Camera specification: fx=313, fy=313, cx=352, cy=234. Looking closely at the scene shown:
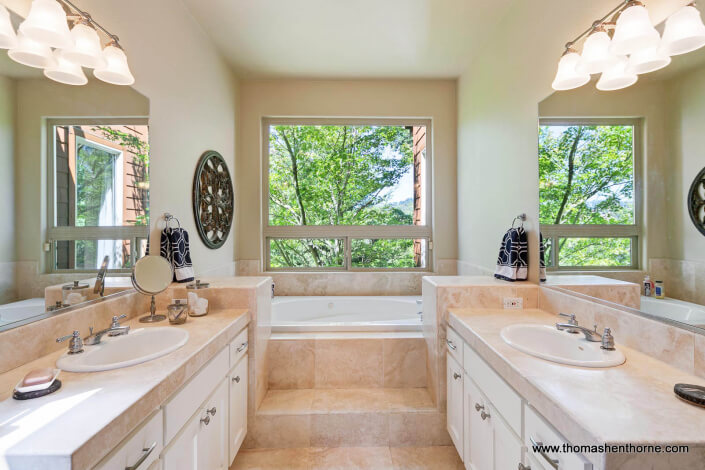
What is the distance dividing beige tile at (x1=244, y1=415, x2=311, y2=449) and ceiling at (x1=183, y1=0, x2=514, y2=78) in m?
2.80

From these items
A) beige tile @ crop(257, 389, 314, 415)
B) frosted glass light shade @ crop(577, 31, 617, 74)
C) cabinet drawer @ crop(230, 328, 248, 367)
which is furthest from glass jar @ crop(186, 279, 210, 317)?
frosted glass light shade @ crop(577, 31, 617, 74)

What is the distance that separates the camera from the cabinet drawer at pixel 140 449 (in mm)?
800

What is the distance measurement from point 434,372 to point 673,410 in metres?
1.38

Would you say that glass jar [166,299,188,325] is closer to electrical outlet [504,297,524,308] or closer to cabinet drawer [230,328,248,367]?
cabinet drawer [230,328,248,367]

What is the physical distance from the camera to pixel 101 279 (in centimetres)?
150

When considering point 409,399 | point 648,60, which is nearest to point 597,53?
point 648,60

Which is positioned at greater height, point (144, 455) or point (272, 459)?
point (144, 455)

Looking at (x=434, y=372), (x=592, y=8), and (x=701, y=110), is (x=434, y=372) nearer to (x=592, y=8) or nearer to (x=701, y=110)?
(x=701, y=110)

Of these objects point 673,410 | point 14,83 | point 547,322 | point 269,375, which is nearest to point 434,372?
point 547,322

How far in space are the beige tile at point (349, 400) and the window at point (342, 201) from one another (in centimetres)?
149

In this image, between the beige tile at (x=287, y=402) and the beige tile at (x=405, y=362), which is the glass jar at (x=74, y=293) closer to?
the beige tile at (x=287, y=402)

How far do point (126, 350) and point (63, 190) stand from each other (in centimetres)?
71

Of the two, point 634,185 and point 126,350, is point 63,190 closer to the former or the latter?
point 126,350

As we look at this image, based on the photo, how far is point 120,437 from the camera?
0.81m
